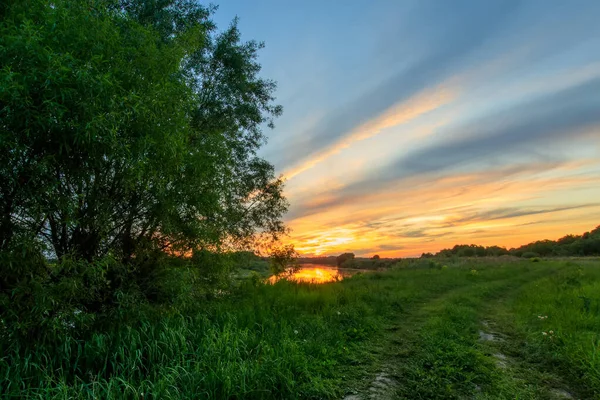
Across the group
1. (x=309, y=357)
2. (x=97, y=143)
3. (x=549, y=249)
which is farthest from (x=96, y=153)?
(x=549, y=249)

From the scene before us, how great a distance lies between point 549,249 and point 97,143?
285ft

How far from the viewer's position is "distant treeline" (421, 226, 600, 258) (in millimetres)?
62138

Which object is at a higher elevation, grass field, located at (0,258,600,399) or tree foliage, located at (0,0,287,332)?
tree foliage, located at (0,0,287,332)

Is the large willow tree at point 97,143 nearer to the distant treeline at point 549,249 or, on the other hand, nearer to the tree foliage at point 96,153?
the tree foliage at point 96,153

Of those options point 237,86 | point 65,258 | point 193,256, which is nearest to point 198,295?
point 193,256

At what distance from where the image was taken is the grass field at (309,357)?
477cm

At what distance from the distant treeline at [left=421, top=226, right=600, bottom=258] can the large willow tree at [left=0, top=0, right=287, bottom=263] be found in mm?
57217

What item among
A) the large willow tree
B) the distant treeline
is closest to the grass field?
the large willow tree

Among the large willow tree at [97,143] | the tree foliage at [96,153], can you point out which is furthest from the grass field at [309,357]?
the large willow tree at [97,143]

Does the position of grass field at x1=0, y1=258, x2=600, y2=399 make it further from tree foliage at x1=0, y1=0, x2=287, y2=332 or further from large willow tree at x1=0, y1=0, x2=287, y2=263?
large willow tree at x1=0, y1=0, x2=287, y2=263

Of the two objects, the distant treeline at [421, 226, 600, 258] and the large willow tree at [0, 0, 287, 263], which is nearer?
the large willow tree at [0, 0, 287, 263]

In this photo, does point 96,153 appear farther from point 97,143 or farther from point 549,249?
point 549,249

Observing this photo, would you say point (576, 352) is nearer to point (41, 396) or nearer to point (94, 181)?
point (41, 396)

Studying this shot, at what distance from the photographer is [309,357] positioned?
598 cm
